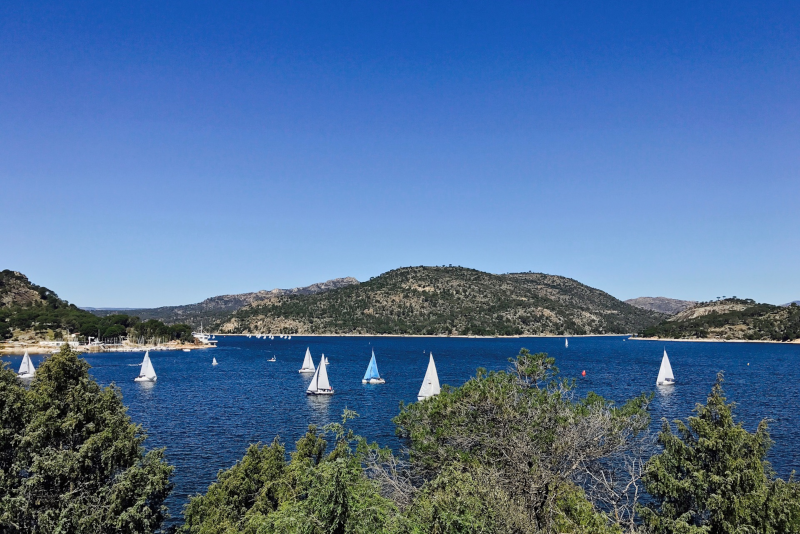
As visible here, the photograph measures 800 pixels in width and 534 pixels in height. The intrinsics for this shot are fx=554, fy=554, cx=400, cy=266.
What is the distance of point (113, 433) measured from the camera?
57.0 ft

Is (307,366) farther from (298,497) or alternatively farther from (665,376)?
(298,497)

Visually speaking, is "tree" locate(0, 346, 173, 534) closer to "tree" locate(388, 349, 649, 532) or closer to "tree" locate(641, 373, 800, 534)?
"tree" locate(388, 349, 649, 532)

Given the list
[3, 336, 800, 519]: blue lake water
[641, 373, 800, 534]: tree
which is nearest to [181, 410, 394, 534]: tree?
[641, 373, 800, 534]: tree

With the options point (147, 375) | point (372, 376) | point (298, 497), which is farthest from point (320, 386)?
point (298, 497)

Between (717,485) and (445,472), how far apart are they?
7.42 metres

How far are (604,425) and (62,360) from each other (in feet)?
60.6

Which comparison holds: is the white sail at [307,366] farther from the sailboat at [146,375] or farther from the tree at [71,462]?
the tree at [71,462]

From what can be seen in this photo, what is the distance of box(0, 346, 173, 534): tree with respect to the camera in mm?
15633

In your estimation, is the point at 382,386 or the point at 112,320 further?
the point at 112,320

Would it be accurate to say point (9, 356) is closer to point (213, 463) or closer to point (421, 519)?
point (213, 463)

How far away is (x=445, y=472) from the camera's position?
15.8 metres

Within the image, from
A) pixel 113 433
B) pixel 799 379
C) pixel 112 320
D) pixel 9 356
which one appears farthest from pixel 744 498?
pixel 112 320

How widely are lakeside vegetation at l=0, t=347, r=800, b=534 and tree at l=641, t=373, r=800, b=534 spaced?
0.04 meters

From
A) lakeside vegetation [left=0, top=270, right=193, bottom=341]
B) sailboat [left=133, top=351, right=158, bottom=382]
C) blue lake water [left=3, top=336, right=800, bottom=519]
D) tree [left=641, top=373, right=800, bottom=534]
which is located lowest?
blue lake water [left=3, top=336, right=800, bottom=519]
